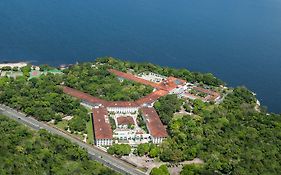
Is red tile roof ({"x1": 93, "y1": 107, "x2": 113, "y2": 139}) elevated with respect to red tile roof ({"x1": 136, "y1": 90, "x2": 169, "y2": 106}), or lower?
lower

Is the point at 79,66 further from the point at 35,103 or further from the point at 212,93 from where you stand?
the point at 212,93

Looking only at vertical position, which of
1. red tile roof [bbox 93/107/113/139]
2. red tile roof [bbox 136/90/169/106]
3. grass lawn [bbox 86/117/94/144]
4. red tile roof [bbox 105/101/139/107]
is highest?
red tile roof [bbox 136/90/169/106]

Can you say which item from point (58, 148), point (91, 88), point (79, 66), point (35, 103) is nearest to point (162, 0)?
point (79, 66)

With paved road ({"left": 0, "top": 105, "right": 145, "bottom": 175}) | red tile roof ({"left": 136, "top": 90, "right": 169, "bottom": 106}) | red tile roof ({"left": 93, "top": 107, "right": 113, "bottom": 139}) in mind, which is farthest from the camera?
red tile roof ({"left": 136, "top": 90, "right": 169, "bottom": 106})

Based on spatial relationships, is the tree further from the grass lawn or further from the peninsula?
the grass lawn

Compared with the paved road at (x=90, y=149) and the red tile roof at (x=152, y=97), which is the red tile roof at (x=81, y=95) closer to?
the red tile roof at (x=152, y=97)

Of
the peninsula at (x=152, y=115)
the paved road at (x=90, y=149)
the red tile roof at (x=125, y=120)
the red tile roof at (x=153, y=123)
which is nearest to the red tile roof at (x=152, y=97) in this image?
the peninsula at (x=152, y=115)

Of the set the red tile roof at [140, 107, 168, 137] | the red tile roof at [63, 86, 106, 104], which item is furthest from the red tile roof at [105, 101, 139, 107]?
the red tile roof at [140, 107, 168, 137]
